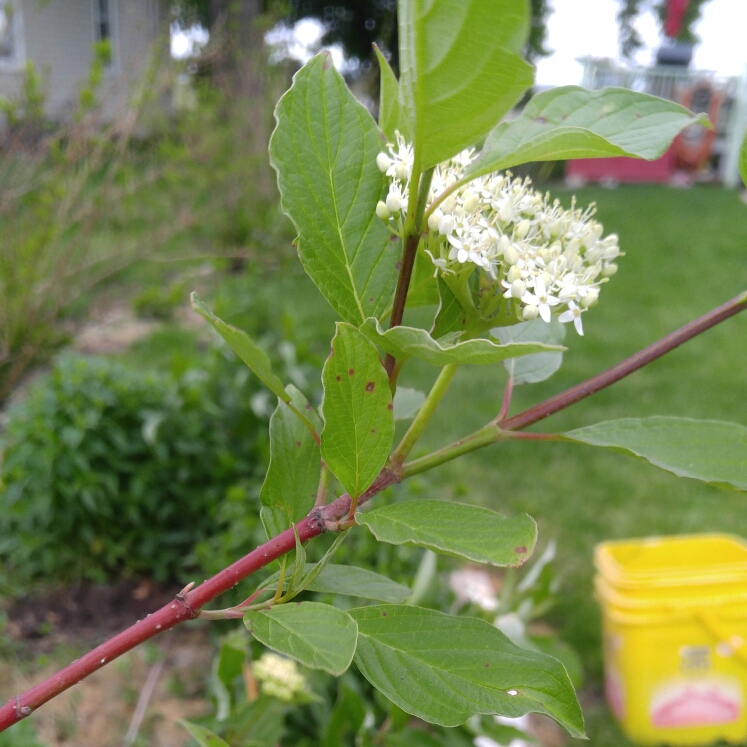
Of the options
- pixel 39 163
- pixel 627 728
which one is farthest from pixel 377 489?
pixel 39 163

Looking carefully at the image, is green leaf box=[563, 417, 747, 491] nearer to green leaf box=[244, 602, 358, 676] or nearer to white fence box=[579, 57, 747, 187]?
green leaf box=[244, 602, 358, 676]

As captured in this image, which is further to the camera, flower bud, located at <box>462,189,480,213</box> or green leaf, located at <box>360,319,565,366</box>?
flower bud, located at <box>462,189,480,213</box>

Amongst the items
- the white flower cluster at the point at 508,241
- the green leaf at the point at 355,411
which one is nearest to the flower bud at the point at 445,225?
the white flower cluster at the point at 508,241

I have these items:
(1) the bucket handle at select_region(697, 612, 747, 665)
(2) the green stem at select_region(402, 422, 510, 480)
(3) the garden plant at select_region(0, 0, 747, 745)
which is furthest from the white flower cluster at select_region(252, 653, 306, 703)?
(1) the bucket handle at select_region(697, 612, 747, 665)

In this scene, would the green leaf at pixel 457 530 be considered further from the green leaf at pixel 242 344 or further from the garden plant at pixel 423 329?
the green leaf at pixel 242 344

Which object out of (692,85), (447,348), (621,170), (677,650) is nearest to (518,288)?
(447,348)

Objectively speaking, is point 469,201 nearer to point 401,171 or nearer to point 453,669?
point 401,171

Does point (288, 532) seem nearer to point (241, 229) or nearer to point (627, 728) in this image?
point (627, 728)
